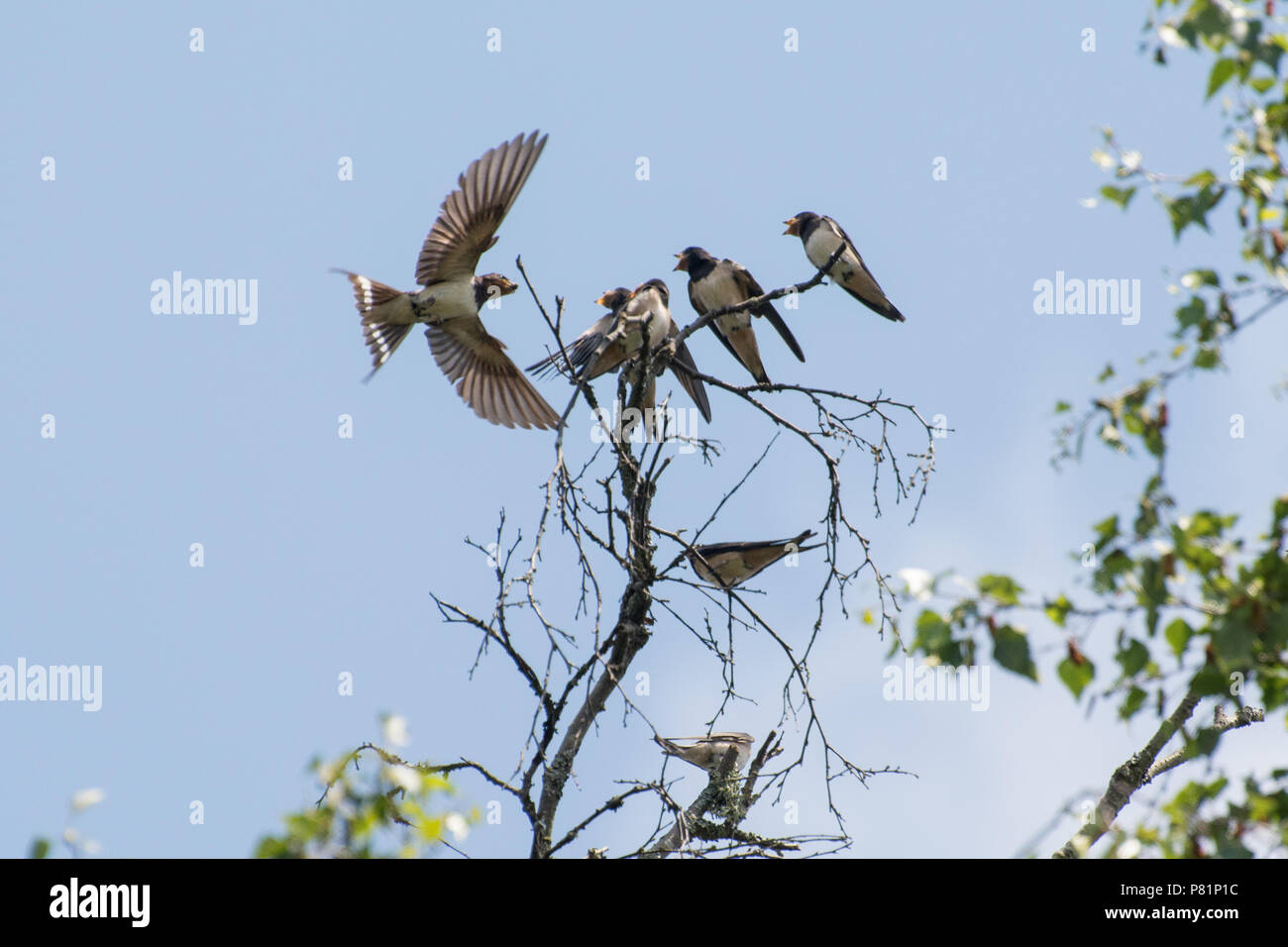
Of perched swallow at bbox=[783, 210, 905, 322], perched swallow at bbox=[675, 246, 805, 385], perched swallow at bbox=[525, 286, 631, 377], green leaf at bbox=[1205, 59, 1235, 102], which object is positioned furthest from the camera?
perched swallow at bbox=[783, 210, 905, 322]

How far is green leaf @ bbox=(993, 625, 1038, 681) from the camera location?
223cm

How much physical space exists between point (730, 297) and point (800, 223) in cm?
127

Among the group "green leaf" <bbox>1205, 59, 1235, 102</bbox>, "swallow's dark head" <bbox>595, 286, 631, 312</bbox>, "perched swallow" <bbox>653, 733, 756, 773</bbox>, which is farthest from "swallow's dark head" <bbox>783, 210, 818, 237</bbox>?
"green leaf" <bbox>1205, 59, 1235, 102</bbox>

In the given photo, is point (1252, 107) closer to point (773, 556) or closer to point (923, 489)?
point (923, 489)

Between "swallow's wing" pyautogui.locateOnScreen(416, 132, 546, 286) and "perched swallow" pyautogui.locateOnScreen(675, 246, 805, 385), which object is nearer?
→ "swallow's wing" pyautogui.locateOnScreen(416, 132, 546, 286)

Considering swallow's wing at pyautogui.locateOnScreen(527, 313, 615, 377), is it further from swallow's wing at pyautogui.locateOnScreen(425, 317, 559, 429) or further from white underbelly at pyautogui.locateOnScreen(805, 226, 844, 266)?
white underbelly at pyautogui.locateOnScreen(805, 226, 844, 266)

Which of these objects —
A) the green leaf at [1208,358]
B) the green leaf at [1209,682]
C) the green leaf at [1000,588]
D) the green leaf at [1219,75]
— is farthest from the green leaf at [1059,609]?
the green leaf at [1219,75]

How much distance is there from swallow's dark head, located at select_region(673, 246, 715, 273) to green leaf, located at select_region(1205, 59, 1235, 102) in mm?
5485

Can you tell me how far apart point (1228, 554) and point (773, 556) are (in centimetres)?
458

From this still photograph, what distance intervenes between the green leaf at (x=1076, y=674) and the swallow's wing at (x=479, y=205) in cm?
403

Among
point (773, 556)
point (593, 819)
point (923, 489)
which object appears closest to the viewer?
point (593, 819)

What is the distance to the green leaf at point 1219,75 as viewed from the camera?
7.83 ft

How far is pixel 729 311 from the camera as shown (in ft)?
15.4
